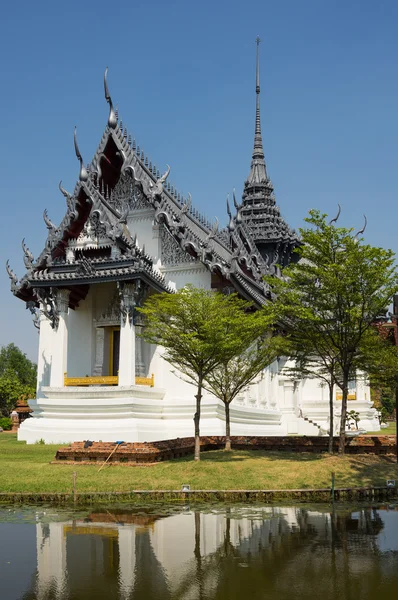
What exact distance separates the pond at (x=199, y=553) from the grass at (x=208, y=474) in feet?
5.46

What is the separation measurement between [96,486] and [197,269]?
1310 centimetres

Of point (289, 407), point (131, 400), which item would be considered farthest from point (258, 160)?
point (131, 400)

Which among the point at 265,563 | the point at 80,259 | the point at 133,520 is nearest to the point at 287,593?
the point at 265,563

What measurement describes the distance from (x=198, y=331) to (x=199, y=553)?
9419 mm

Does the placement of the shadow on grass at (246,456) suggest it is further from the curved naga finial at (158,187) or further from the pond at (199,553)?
the curved naga finial at (158,187)

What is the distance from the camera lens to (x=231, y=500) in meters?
14.2

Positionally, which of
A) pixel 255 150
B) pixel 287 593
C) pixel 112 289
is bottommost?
pixel 287 593

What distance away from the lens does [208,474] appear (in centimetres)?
1612

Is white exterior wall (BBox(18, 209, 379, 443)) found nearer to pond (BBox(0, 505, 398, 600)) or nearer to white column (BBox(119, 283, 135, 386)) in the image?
white column (BBox(119, 283, 135, 386))

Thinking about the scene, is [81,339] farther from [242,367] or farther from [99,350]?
[242,367]

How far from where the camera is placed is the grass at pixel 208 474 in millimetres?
14820

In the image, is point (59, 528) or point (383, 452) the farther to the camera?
point (383, 452)

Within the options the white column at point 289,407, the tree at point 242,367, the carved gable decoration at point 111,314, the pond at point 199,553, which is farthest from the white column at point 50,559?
the white column at point 289,407

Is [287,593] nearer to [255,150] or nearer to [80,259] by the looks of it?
[80,259]
